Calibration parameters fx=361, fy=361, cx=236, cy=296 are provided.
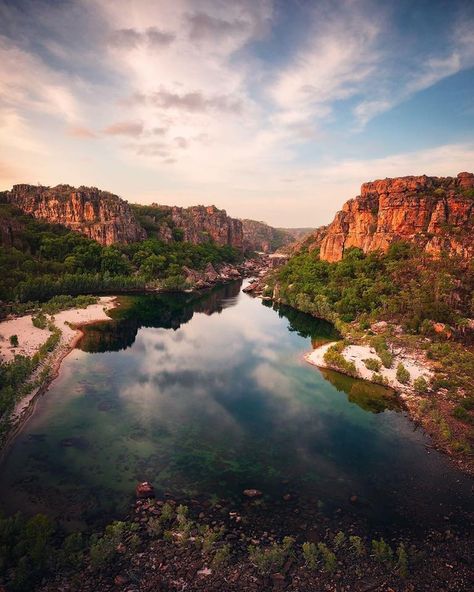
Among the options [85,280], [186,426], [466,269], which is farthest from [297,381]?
[85,280]

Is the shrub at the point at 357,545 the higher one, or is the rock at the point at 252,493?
Result: the shrub at the point at 357,545

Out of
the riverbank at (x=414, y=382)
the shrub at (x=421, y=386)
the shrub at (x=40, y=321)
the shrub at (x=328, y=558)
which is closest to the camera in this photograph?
the shrub at (x=328, y=558)

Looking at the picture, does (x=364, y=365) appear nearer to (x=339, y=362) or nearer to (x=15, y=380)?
(x=339, y=362)

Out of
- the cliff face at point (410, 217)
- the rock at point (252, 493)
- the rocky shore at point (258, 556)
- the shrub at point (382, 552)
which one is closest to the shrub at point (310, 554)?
the rocky shore at point (258, 556)

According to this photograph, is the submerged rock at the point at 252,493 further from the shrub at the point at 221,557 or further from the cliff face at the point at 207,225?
the cliff face at the point at 207,225

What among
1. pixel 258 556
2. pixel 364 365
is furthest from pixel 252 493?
pixel 364 365

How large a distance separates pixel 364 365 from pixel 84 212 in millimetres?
103826

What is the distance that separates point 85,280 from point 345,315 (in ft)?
196

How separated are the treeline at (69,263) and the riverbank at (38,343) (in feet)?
47.7

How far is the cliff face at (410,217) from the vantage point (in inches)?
2781

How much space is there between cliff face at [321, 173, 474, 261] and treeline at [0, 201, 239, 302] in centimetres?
4809

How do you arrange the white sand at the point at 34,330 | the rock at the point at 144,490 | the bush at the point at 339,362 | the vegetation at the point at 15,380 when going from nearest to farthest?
the rock at the point at 144,490 → the vegetation at the point at 15,380 → the white sand at the point at 34,330 → the bush at the point at 339,362

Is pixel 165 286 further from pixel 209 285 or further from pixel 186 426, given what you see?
pixel 186 426

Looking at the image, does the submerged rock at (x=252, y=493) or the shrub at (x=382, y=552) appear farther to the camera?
the submerged rock at (x=252, y=493)
